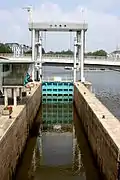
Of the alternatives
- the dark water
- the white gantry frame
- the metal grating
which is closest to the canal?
the dark water

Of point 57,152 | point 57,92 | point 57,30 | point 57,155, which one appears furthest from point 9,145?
point 57,30

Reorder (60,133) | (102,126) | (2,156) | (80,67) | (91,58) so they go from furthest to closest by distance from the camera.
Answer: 1. (91,58)
2. (80,67)
3. (60,133)
4. (102,126)
5. (2,156)

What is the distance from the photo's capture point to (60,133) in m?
31.3

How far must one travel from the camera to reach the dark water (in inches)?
805

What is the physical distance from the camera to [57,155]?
2400 cm

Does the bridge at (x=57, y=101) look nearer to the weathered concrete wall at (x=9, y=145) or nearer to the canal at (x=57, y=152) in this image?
the weathered concrete wall at (x=9, y=145)

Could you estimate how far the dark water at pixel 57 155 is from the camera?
20453 mm

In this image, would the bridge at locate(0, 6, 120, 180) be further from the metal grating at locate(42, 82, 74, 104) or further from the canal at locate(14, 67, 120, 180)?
the canal at locate(14, 67, 120, 180)

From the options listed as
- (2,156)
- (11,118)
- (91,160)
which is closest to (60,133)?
(91,160)

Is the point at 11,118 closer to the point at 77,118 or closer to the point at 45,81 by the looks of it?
the point at 77,118

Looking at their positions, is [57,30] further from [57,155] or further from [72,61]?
[57,155]

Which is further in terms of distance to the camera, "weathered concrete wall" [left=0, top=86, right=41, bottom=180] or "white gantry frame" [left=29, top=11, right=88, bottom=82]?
"white gantry frame" [left=29, top=11, right=88, bottom=82]

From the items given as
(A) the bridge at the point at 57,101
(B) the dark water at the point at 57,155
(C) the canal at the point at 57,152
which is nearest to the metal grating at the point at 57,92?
(A) the bridge at the point at 57,101

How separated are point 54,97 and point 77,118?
1117 cm
